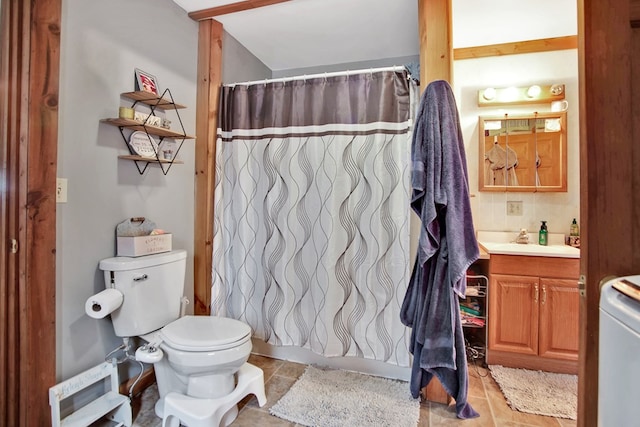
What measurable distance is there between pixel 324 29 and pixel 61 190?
1.98 meters

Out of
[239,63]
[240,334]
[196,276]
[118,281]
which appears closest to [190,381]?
[240,334]

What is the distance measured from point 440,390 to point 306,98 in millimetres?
1951

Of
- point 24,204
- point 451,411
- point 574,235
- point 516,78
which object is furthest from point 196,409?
point 516,78

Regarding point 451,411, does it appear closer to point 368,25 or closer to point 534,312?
point 534,312

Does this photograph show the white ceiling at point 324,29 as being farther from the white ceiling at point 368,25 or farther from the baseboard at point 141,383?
the baseboard at point 141,383

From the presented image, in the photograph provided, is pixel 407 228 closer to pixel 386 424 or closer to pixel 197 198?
pixel 386 424

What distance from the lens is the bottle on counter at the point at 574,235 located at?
7.52ft

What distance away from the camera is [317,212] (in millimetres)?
1998

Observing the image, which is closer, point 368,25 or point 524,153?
point 368,25

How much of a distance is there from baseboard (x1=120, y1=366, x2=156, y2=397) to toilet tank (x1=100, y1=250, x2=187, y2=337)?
37cm

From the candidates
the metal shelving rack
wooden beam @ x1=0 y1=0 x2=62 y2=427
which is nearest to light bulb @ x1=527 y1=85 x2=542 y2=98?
the metal shelving rack

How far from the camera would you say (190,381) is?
151 cm

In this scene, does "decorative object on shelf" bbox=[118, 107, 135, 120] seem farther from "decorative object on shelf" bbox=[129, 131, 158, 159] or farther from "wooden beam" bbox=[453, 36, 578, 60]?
"wooden beam" bbox=[453, 36, 578, 60]

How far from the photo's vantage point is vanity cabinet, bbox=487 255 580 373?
6.48 feet
